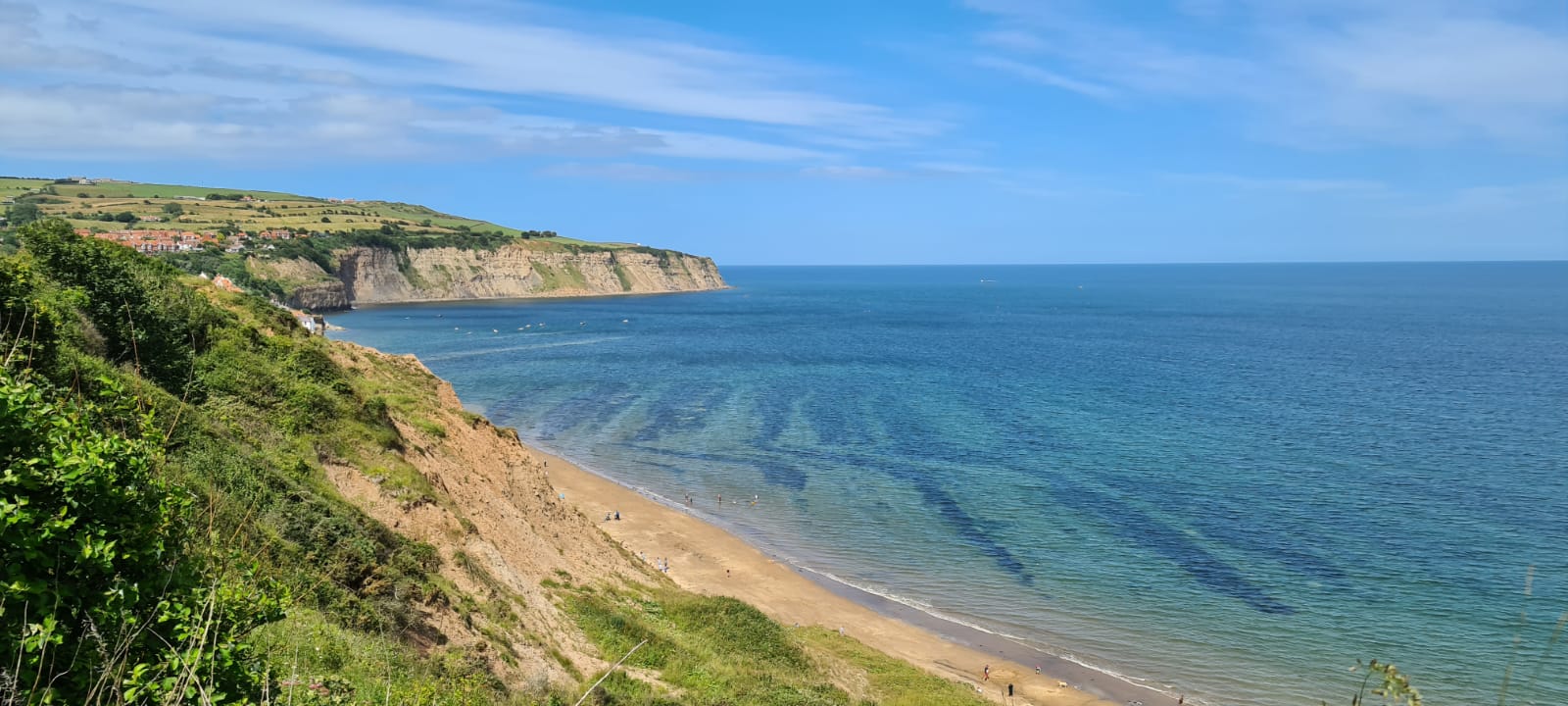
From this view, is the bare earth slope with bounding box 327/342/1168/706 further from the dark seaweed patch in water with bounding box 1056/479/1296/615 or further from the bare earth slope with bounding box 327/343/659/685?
the dark seaweed patch in water with bounding box 1056/479/1296/615

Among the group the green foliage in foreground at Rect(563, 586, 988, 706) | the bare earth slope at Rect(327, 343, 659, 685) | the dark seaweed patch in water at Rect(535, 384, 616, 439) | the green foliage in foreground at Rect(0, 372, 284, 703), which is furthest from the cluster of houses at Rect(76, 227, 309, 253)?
the green foliage in foreground at Rect(0, 372, 284, 703)

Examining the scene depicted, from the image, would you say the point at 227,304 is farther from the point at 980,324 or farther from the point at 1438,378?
the point at 980,324

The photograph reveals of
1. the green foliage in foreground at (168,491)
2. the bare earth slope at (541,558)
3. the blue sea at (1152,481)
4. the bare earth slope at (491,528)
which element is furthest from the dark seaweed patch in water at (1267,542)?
the green foliage in foreground at (168,491)

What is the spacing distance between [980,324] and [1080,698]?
445 ft

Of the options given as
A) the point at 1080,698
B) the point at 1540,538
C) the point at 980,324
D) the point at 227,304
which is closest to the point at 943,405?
the point at 1540,538

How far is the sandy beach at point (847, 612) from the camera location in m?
30.8

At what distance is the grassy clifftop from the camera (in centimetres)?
695

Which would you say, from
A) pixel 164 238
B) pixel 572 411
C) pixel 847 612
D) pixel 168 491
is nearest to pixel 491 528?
pixel 847 612

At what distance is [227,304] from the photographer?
35.0 m

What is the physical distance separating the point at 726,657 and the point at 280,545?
12604 mm

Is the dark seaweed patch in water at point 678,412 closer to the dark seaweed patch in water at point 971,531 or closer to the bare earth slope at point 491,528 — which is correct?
the dark seaweed patch in water at point 971,531

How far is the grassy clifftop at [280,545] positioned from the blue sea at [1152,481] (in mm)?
8665

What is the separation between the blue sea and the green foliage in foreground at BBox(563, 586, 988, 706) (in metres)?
8.50

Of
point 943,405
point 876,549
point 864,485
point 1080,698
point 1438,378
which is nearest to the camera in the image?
point 1080,698
